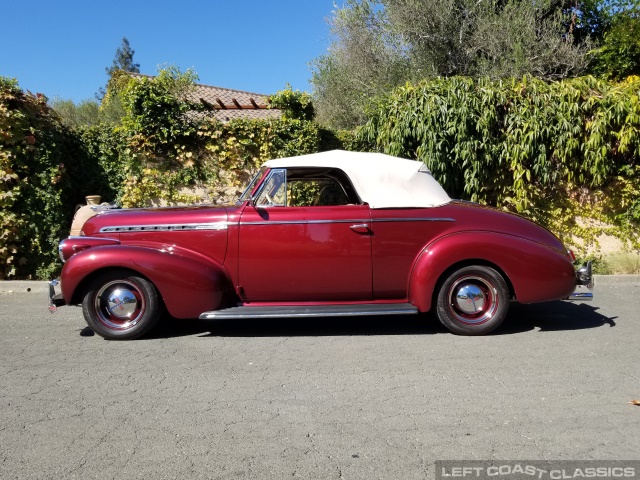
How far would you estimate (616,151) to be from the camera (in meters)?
8.89

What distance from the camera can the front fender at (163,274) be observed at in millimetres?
5461

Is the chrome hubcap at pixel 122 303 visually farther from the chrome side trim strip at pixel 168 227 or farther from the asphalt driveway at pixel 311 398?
the chrome side trim strip at pixel 168 227

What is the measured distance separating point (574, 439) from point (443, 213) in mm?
2765

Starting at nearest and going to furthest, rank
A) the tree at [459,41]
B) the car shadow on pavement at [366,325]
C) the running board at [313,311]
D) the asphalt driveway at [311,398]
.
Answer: the asphalt driveway at [311,398] < the running board at [313,311] < the car shadow on pavement at [366,325] < the tree at [459,41]

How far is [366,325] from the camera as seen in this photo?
6223 mm

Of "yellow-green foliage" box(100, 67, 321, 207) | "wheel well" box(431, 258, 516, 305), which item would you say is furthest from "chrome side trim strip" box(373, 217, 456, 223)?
"yellow-green foliage" box(100, 67, 321, 207)

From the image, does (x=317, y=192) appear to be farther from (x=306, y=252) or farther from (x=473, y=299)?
(x=473, y=299)

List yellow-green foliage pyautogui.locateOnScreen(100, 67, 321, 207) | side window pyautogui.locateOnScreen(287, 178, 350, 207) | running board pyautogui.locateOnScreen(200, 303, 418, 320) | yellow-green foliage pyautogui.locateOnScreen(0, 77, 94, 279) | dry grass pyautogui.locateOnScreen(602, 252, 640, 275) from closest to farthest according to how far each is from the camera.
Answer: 1. running board pyautogui.locateOnScreen(200, 303, 418, 320)
2. side window pyautogui.locateOnScreen(287, 178, 350, 207)
3. yellow-green foliage pyautogui.locateOnScreen(0, 77, 94, 279)
4. dry grass pyautogui.locateOnScreen(602, 252, 640, 275)
5. yellow-green foliage pyautogui.locateOnScreen(100, 67, 321, 207)

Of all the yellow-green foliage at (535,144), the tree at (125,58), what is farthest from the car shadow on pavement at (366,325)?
the tree at (125,58)

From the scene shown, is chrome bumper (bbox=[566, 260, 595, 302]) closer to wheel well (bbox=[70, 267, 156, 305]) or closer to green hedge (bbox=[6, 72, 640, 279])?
green hedge (bbox=[6, 72, 640, 279])

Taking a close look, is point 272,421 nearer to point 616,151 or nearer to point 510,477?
point 510,477

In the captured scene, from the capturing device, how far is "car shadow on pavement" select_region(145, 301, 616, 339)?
5.96 meters

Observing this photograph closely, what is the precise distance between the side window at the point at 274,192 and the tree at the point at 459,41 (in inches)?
268

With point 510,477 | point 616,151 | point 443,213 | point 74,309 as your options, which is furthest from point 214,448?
point 616,151
